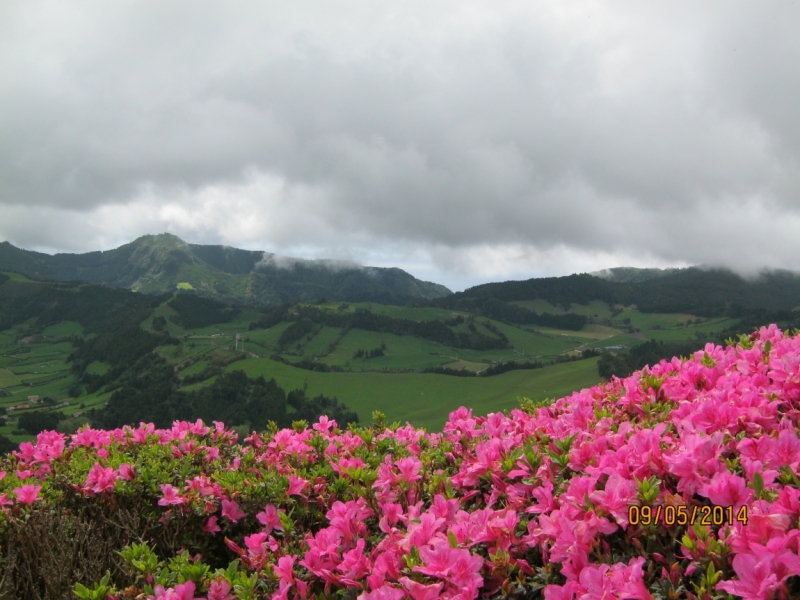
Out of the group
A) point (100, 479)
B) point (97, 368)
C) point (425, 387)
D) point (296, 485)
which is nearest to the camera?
point (296, 485)

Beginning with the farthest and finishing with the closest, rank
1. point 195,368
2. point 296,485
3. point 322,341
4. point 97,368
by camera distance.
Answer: point 322,341, point 97,368, point 195,368, point 296,485

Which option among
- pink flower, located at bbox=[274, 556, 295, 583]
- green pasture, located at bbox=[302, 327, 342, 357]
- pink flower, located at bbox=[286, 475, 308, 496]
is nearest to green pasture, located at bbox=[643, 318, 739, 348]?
green pasture, located at bbox=[302, 327, 342, 357]

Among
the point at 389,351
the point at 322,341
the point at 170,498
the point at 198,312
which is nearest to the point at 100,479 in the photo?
the point at 170,498

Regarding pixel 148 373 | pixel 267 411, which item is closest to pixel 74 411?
pixel 148 373

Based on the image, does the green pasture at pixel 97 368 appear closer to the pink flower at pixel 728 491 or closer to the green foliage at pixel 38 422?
the green foliage at pixel 38 422

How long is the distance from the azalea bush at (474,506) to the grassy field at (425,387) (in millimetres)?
68643

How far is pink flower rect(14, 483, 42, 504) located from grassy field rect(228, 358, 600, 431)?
6901cm

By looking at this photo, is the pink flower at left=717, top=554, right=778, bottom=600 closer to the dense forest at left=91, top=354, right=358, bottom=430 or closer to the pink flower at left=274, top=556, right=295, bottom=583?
the pink flower at left=274, top=556, right=295, bottom=583

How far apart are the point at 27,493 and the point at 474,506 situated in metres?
4.15

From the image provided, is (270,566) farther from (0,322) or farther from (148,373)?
(0,322)

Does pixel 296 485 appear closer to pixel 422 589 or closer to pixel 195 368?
pixel 422 589

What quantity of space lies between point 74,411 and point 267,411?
3858cm

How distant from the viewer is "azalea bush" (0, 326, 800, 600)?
7.43 ft

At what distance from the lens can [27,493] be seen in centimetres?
460
